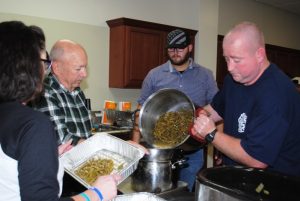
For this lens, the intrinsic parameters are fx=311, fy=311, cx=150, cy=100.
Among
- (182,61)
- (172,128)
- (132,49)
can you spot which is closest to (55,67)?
(172,128)

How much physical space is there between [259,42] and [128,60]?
219 cm

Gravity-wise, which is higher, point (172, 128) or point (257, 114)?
point (257, 114)

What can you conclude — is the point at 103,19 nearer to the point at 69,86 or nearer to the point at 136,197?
the point at 69,86

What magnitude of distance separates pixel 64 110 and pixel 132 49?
1.90m

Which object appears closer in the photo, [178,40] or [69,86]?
[69,86]

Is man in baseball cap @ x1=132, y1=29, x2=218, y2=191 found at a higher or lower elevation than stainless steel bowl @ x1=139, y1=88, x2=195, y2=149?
higher

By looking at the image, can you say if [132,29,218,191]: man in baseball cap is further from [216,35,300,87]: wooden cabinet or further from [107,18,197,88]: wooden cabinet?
[216,35,300,87]: wooden cabinet

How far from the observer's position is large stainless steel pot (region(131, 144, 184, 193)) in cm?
148

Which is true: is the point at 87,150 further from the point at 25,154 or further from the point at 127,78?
the point at 127,78

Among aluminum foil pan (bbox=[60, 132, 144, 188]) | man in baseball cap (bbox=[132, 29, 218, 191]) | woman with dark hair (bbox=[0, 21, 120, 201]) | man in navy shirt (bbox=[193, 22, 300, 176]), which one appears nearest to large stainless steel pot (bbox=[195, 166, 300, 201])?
man in navy shirt (bbox=[193, 22, 300, 176])

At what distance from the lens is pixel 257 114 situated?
1356mm

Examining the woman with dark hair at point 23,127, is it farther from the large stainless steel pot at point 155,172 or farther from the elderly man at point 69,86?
the elderly man at point 69,86

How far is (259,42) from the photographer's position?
141cm

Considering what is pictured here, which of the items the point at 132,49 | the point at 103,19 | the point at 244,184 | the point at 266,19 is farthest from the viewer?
the point at 266,19
